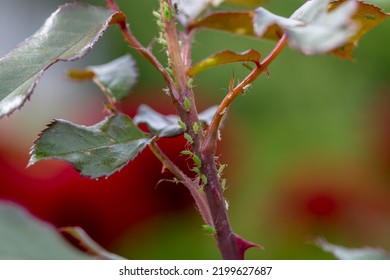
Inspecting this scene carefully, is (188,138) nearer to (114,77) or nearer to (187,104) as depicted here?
(187,104)

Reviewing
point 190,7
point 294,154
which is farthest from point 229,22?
point 294,154

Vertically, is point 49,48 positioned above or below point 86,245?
above

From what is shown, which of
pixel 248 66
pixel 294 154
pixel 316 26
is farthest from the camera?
pixel 294 154

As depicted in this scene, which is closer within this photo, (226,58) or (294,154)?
(226,58)
